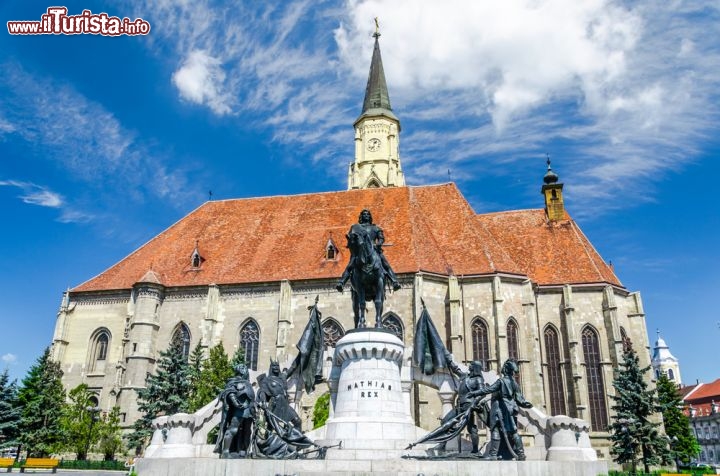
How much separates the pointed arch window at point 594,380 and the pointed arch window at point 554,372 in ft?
4.34

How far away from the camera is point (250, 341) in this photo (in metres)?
28.3

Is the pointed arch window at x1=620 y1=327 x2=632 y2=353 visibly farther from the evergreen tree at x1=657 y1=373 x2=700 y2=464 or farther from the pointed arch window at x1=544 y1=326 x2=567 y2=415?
the evergreen tree at x1=657 y1=373 x2=700 y2=464

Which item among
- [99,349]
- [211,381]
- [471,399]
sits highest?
[99,349]

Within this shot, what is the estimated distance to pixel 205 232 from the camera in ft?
110

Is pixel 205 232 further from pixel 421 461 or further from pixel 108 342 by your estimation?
pixel 421 461

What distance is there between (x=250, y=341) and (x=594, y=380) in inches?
685

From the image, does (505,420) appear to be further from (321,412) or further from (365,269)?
(321,412)

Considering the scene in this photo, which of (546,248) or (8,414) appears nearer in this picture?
(8,414)

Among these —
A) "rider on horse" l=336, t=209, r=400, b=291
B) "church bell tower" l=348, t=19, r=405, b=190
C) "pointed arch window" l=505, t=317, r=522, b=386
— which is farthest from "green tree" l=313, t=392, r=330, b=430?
"church bell tower" l=348, t=19, r=405, b=190

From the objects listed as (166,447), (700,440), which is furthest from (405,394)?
(700,440)

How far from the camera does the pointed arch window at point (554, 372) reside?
88.2 feet

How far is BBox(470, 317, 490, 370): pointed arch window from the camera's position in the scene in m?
26.4

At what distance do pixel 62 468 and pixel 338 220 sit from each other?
703 inches

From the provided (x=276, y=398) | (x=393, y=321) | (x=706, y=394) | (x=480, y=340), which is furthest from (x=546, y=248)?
(x=706, y=394)
